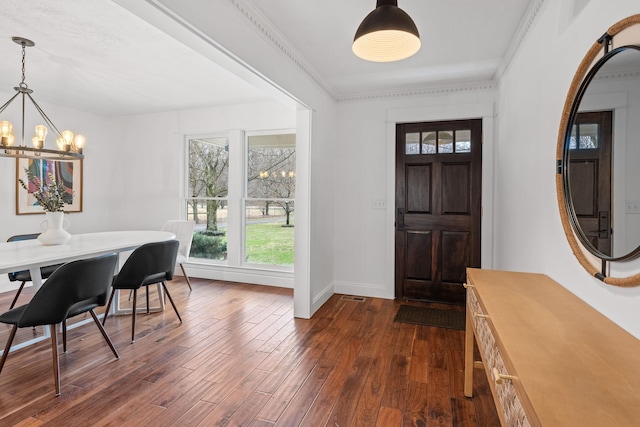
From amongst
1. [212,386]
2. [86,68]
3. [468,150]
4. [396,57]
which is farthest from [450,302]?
[86,68]

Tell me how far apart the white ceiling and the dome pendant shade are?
725 mm

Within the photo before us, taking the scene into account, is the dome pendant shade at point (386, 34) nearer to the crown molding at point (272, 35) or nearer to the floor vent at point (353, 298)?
the crown molding at point (272, 35)

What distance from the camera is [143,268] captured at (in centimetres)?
294

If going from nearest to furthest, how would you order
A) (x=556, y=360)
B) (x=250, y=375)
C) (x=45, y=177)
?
(x=556, y=360), (x=250, y=375), (x=45, y=177)

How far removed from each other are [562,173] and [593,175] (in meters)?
0.26

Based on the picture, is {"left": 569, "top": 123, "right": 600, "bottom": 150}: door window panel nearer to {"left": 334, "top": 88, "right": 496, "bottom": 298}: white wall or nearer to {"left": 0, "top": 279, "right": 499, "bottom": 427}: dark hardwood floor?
{"left": 0, "top": 279, "right": 499, "bottom": 427}: dark hardwood floor

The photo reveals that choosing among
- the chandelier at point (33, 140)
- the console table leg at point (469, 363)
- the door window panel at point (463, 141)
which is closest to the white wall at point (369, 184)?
the door window panel at point (463, 141)

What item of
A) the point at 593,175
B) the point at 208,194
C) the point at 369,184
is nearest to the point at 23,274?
the point at 208,194

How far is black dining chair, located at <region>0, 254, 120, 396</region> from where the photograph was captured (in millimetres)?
2098

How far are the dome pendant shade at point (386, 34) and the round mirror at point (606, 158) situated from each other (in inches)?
30.6

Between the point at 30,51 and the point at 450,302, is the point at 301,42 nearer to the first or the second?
the point at 30,51

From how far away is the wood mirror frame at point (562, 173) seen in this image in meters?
1.16

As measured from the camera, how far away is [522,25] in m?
2.42

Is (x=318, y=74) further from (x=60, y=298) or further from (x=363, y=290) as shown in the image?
(x=60, y=298)
